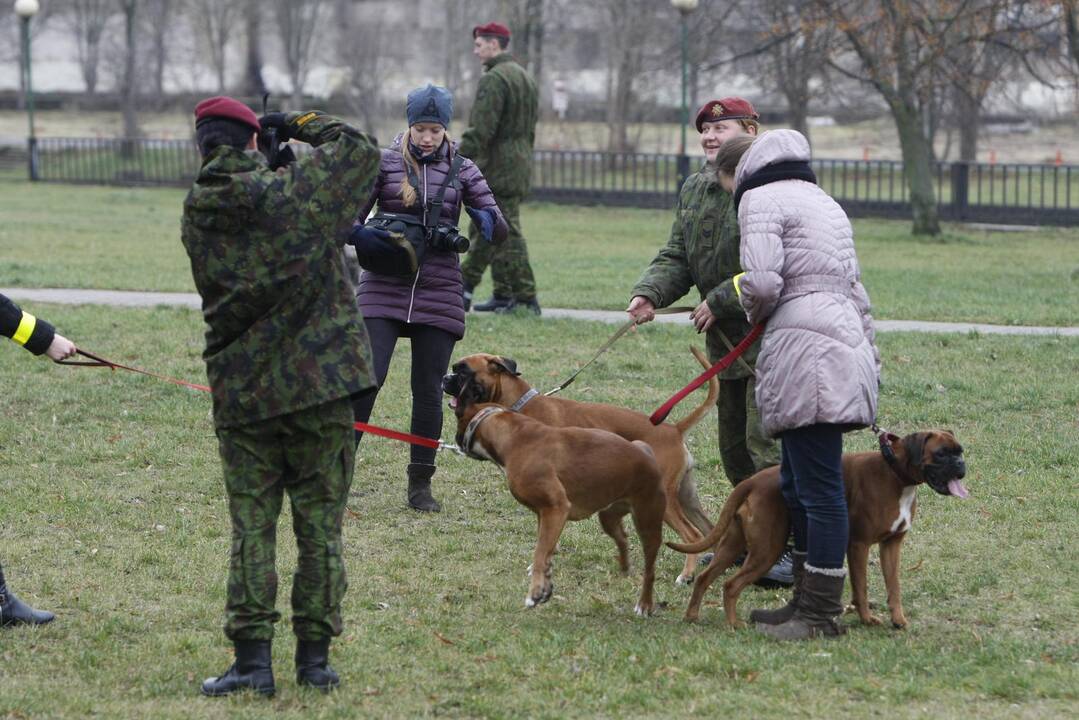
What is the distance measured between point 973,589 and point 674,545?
1272mm

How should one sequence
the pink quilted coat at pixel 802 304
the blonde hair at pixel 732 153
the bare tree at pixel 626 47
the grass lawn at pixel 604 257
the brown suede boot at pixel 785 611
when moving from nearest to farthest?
the pink quilted coat at pixel 802 304
the brown suede boot at pixel 785 611
the blonde hair at pixel 732 153
the grass lawn at pixel 604 257
the bare tree at pixel 626 47

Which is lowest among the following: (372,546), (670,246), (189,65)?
(372,546)

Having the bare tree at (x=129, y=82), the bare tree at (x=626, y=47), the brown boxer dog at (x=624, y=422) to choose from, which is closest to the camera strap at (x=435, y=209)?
the brown boxer dog at (x=624, y=422)

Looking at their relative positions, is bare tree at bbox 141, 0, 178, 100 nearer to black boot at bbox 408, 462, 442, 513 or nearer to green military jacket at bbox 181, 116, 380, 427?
black boot at bbox 408, 462, 442, 513

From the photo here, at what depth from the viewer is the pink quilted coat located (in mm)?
4805

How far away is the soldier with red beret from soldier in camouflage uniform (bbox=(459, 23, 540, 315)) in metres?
5.28

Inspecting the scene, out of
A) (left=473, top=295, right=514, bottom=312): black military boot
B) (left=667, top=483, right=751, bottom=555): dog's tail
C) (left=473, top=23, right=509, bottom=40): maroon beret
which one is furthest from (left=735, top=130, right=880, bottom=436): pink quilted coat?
(left=473, top=295, right=514, bottom=312): black military boot

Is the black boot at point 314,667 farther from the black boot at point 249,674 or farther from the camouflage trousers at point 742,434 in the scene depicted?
the camouflage trousers at point 742,434

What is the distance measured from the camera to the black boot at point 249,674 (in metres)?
4.32

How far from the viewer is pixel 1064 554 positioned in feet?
19.9

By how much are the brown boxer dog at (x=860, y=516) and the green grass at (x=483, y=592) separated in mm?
170

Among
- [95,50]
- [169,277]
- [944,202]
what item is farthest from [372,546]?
[95,50]

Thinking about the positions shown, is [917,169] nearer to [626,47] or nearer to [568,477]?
[626,47]

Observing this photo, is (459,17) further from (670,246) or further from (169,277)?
(670,246)
